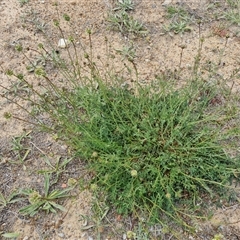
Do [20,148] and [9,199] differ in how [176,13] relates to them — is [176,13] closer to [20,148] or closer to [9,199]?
[20,148]

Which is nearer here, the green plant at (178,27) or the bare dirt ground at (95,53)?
the bare dirt ground at (95,53)

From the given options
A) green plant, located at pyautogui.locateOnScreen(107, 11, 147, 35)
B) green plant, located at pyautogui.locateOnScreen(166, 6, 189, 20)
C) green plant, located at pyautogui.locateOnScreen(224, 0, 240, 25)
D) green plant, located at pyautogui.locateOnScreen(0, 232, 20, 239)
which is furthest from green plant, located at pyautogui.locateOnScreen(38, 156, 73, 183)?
green plant, located at pyautogui.locateOnScreen(224, 0, 240, 25)

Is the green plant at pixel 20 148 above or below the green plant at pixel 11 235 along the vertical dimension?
above

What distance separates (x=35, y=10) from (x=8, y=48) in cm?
52

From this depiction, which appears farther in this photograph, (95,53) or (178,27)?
(178,27)

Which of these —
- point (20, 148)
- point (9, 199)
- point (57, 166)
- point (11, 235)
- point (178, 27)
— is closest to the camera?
point (11, 235)

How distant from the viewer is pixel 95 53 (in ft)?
10.9

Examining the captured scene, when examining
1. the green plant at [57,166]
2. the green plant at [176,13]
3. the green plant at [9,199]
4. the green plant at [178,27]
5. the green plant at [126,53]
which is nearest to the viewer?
the green plant at [9,199]

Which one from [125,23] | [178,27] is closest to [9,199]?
[125,23]

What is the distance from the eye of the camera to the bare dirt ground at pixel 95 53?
7.92 feet

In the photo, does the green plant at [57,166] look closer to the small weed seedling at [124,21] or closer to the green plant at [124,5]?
the small weed seedling at [124,21]

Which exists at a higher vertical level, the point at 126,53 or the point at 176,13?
the point at 176,13

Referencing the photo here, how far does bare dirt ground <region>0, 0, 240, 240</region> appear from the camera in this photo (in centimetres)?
241

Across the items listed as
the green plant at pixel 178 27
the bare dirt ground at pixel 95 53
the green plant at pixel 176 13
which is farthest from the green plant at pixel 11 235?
the green plant at pixel 176 13
